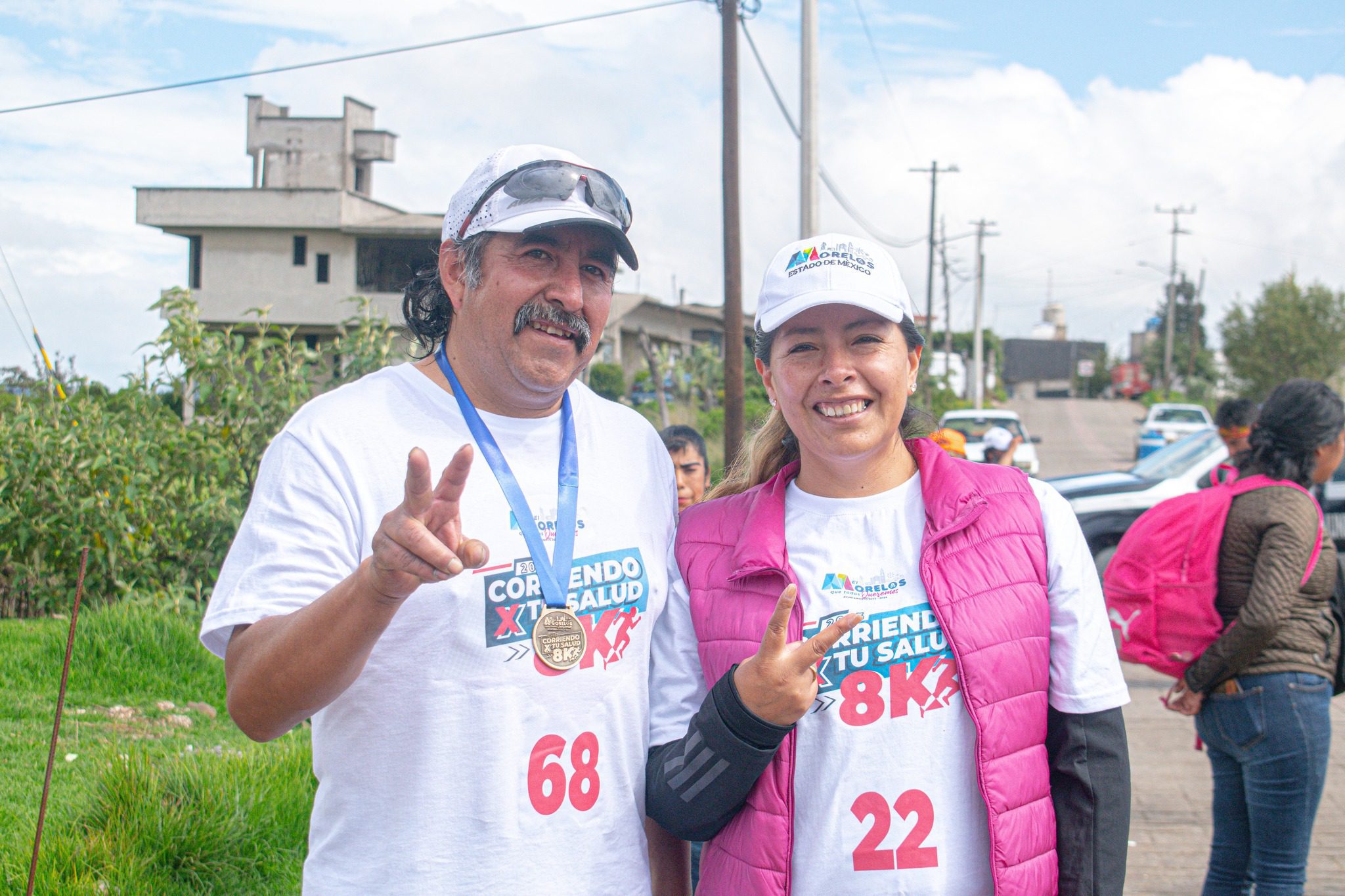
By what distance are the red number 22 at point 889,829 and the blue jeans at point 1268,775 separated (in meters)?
1.86

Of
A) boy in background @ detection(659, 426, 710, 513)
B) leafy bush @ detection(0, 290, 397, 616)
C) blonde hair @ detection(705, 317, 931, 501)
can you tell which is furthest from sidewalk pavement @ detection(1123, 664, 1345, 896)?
leafy bush @ detection(0, 290, 397, 616)

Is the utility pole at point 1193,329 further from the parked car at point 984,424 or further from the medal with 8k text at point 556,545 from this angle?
the medal with 8k text at point 556,545

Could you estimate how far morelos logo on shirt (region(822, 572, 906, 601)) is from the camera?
83.0 inches

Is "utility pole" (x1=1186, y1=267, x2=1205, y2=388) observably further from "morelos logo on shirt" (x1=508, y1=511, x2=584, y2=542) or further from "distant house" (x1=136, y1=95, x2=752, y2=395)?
"morelos logo on shirt" (x1=508, y1=511, x2=584, y2=542)

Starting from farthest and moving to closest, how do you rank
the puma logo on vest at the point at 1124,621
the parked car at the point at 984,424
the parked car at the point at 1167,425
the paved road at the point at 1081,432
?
1. the paved road at the point at 1081,432
2. the parked car at the point at 1167,425
3. the parked car at the point at 984,424
4. the puma logo on vest at the point at 1124,621

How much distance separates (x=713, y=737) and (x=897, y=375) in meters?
0.82

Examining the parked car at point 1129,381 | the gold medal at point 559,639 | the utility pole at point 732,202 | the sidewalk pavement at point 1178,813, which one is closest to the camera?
the gold medal at point 559,639

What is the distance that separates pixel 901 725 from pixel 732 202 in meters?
10.4

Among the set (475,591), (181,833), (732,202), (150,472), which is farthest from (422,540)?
(732,202)

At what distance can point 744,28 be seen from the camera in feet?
41.1

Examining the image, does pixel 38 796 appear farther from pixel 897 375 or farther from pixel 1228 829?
pixel 1228 829

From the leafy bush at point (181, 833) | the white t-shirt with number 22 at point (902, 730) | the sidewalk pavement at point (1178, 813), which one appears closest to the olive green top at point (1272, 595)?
the sidewalk pavement at point (1178, 813)

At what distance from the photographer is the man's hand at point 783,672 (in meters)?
1.92

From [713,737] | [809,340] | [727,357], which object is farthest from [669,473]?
[727,357]
